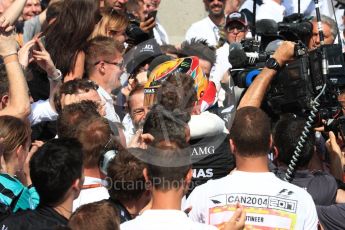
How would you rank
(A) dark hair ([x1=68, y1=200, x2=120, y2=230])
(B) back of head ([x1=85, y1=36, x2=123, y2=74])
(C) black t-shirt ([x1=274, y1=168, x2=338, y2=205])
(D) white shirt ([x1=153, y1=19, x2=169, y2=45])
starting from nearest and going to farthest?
(A) dark hair ([x1=68, y1=200, x2=120, y2=230])
(C) black t-shirt ([x1=274, y1=168, x2=338, y2=205])
(B) back of head ([x1=85, y1=36, x2=123, y2=74])
(D) white shirt ([x1=153, y1=19, x2=169, y2=45])

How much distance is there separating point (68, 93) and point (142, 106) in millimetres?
639

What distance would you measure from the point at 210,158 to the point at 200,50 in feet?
7.48

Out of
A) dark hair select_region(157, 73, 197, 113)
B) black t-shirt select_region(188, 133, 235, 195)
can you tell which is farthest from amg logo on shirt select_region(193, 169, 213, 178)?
dark hair select_region(157, 73, 197, 113)

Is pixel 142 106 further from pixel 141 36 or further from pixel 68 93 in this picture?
pixel 141 36

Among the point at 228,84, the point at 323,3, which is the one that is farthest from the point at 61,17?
the point at 323,3

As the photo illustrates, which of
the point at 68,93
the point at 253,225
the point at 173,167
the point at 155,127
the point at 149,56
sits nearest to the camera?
the point at 173,167

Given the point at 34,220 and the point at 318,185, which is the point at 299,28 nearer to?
the point at 318,185

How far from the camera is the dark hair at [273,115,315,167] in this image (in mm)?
6352

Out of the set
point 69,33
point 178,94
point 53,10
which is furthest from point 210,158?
point 53,10

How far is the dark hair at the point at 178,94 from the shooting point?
5.99 metres

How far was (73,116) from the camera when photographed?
232 inches

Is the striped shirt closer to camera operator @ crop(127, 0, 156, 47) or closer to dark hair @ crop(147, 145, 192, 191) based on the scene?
dark hair @ crop(147, 145, 192, 191)

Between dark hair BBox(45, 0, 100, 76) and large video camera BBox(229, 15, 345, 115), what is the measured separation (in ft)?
4.19

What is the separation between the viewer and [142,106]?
6.87 m
